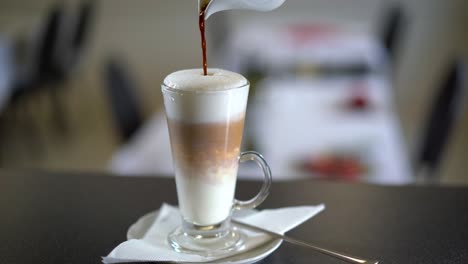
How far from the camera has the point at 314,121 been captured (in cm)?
187

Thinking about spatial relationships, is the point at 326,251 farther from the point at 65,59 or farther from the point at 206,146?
the point at 65,59

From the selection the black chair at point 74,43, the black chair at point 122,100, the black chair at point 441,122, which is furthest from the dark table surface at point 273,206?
the black chair at point 74,43

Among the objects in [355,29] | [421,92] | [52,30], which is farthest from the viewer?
[421,92]

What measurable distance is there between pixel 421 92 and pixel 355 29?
921mm

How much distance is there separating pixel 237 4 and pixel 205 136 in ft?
0.39

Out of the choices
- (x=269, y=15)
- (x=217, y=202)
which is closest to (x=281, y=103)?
(x=217, y=202)

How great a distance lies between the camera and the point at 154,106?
409 centimetres

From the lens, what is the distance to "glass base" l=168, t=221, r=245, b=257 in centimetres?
57

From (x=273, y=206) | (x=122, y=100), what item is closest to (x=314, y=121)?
(x=122, y=100)

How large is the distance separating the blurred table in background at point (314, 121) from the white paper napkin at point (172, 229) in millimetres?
654

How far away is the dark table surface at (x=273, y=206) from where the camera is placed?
562 millimetres

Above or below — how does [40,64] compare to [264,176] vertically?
below

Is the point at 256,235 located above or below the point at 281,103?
above

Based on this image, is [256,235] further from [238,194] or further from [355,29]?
[355,29]
